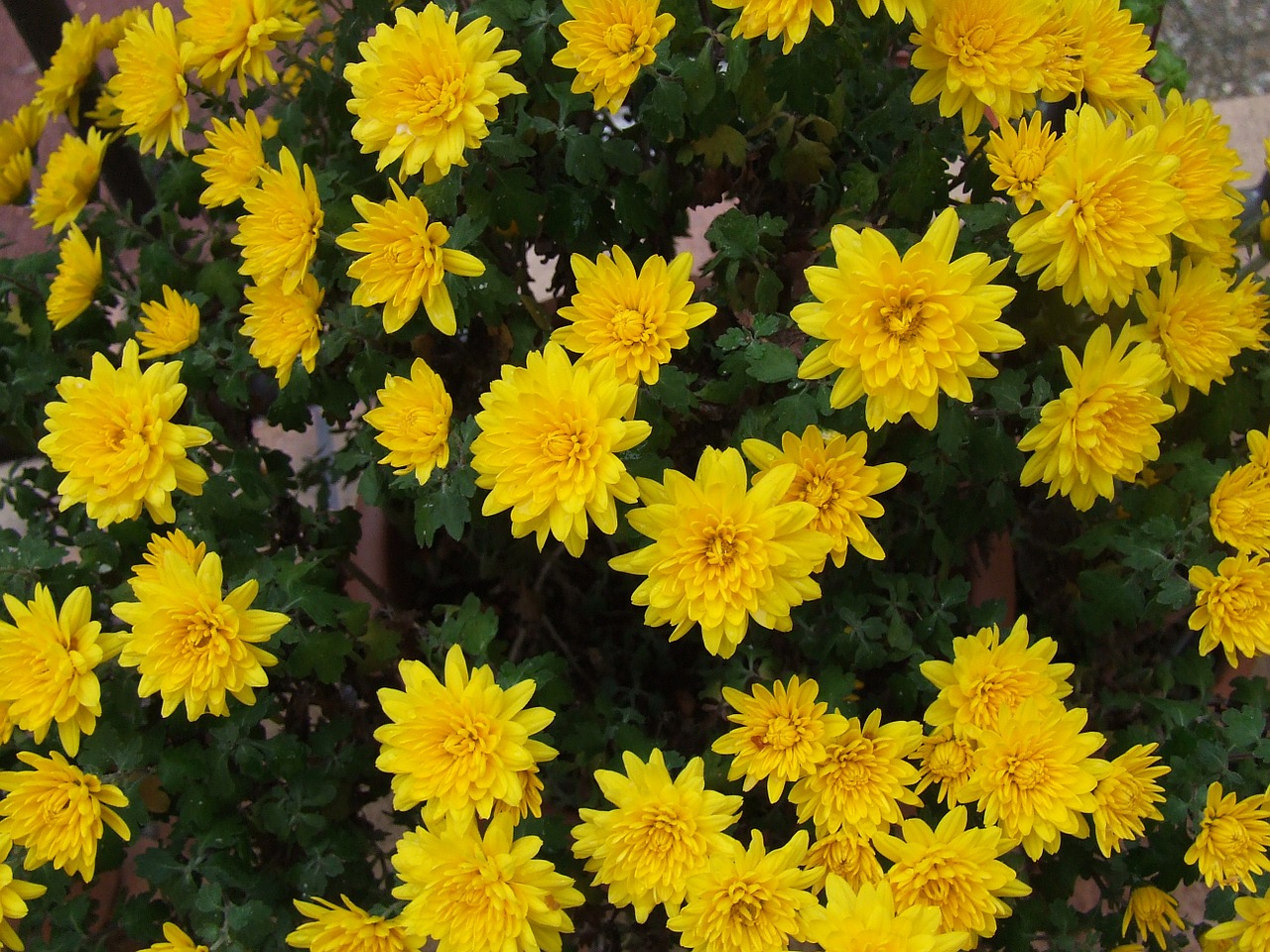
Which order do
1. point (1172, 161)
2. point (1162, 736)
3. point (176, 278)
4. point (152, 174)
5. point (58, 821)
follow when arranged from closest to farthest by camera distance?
point (1172, 161)
point (58, 821)
point (1162, 736)
point (176, 278)
point (152, 174)

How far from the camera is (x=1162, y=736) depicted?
3.53 ft

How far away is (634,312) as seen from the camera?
2.87 ft

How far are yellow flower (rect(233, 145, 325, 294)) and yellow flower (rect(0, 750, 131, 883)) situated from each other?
0.52 metres

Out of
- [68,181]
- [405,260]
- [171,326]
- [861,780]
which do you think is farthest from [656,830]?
[68,181]

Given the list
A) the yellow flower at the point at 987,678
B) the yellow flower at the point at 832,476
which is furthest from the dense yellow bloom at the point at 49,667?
the yellow flower at the point at 987,678

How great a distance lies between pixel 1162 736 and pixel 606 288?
805 millimetres

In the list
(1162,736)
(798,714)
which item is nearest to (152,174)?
(798,714)

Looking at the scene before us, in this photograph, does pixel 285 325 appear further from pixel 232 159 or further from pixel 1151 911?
pixel 1151 911

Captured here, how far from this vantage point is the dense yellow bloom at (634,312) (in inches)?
34.1

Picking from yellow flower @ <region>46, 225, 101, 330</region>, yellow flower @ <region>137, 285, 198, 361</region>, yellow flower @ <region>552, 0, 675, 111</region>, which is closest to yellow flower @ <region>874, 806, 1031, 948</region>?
yellow flower @ <region>552, 0, 675, 111</region>

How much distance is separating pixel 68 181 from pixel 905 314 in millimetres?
1082

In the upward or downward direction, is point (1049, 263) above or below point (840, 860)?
above

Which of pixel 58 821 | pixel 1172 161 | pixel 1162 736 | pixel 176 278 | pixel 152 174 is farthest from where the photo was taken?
pixel 152 174

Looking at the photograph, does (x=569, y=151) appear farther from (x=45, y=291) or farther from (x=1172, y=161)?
(x=45, y=291)
